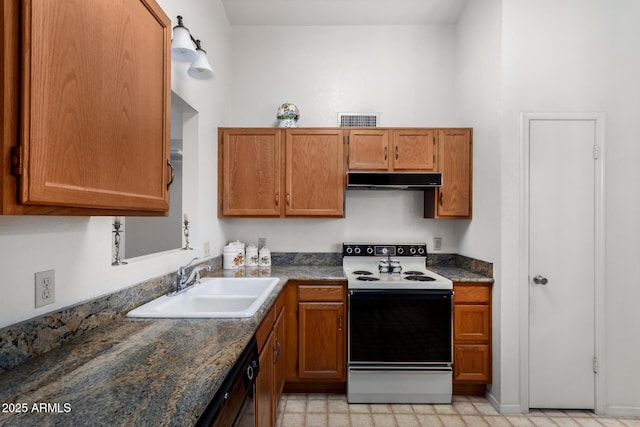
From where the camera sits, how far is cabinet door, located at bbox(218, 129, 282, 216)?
284 centimetres

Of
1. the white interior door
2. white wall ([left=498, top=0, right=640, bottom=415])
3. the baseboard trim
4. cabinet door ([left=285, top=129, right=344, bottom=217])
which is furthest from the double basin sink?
the baseboard trim

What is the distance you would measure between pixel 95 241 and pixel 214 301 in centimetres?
74

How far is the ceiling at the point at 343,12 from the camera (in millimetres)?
2850

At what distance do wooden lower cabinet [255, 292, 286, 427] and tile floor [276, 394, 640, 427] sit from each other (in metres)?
0.34

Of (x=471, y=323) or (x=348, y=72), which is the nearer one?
(x=471, y=323)

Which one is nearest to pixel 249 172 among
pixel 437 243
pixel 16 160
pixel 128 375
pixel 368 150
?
pixel 368 150

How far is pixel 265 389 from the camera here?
169 centimetres

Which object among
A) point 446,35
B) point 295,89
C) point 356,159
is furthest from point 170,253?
point 446,35

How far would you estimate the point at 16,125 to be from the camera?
2.00ft

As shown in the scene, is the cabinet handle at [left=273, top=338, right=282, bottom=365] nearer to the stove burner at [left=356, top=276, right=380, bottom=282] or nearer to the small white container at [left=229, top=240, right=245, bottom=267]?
the stove burner at [left=356, top=276, right=380, bottom=282]

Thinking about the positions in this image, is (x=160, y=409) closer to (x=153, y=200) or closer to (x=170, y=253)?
(x=153, y=200)

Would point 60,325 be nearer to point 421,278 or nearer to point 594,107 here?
point 421,278

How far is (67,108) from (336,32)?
2.99 meters

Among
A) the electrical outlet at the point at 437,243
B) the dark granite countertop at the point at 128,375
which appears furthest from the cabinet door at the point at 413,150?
the dark granite countertop at the point at 128,375
